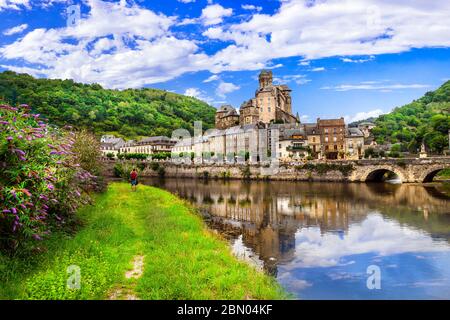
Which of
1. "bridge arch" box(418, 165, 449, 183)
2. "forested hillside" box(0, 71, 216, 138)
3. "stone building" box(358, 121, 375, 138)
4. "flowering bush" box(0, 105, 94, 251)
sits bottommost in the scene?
"bridge arch" box(418, 165, 449, 183)

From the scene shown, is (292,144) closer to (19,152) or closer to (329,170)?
(329,170)

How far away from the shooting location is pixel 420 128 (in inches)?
4690

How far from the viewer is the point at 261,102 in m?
121

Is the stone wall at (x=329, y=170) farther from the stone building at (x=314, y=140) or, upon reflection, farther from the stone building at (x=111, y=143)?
the stone building at (x=111, y=143)

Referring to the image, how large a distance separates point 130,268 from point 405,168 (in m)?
60.5

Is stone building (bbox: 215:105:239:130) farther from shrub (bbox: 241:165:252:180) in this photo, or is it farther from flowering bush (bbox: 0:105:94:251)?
flowering bush (bbox: 0:105:94:251)

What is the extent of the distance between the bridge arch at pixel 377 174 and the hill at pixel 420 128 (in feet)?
107

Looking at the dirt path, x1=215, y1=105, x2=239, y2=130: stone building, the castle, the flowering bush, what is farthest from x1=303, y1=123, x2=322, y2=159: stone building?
the flowering bush

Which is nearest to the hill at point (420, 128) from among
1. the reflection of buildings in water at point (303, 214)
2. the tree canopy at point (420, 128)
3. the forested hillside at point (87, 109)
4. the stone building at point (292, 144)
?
the tree canopy at point (420, 128)

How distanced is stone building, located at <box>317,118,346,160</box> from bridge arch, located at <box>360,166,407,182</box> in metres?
22.4

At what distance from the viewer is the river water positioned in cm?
1386
